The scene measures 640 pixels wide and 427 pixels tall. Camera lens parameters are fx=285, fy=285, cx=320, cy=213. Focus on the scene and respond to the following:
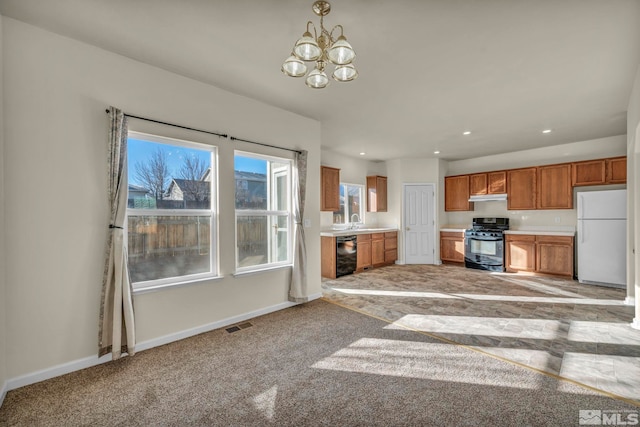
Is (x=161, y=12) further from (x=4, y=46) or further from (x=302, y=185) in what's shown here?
(x=302, y=185)

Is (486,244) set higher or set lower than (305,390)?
higher

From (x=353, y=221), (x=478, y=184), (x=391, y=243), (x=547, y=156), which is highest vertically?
(x=547, y=156)

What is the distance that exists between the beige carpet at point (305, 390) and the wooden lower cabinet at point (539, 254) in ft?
14.5

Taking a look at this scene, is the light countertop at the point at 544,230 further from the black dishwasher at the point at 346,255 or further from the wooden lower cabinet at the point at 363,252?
the black dishwasher at the point at 346,255

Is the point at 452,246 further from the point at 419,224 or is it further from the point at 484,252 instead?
the point at 419,224

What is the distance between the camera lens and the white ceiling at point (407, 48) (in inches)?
79.7

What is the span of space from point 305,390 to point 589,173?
652 cm

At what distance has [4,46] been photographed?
2146 mm

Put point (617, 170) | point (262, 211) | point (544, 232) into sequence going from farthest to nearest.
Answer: point (544, 232), point (617, 170), point (262, 211)

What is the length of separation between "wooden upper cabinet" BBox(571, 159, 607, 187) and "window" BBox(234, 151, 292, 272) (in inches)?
222

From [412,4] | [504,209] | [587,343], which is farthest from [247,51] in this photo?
[504,209]

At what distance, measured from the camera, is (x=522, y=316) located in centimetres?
354

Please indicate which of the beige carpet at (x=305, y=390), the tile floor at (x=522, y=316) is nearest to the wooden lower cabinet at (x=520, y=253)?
the tile floor at (x=522, y=316)

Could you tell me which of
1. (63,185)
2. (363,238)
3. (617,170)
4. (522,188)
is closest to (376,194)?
(363,238)
